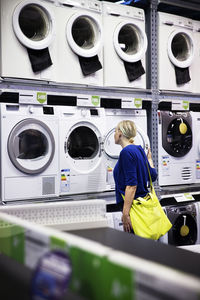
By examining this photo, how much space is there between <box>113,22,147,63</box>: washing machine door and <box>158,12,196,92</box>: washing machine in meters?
0.28

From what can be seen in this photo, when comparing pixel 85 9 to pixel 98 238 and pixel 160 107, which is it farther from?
pixel 98 238

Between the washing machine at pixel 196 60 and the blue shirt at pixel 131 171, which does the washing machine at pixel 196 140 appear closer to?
the washing machine at pixel 196 60

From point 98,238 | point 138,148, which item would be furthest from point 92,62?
point 98,238

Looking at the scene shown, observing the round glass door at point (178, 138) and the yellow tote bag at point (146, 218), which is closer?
the yellow tote bag at point (146, 218)

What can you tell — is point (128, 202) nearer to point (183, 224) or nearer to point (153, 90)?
point (183, 224)

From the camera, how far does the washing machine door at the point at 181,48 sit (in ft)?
Answer: 14.7

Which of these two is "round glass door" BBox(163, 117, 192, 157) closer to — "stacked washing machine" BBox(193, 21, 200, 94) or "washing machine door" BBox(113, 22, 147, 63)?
"stacked washing machine" BBox(193, 21, 200, 94)

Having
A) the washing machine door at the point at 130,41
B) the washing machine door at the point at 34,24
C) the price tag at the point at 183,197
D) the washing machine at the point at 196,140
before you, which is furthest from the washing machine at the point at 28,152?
the washing machine at the point at 196,140

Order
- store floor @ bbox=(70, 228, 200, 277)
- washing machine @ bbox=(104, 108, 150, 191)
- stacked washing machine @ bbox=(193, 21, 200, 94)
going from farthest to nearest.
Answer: stacked washing machine @ bbox=(193, 21, 200, 94)
washing machine @ bbox=(104, 108, 150, 191)
store floor @ bbox=(70, 228, 200, 277)

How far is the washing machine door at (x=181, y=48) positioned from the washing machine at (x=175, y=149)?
1.93ft

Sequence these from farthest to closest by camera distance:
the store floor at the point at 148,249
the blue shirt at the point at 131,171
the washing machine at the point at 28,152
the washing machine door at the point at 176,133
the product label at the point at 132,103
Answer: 1. the washing machine door at the point at 176,133
2. the product label at the point at 132,103
3. the washing machine at the point at 28,152
4. the blue shirt at the point at 131,171
5. the store floor at the point at 148,249

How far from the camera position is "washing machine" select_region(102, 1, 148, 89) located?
4.03 metres

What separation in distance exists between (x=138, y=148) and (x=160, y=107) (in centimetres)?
145

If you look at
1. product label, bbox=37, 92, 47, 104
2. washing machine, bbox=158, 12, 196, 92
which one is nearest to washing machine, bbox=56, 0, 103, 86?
product label, bbox=37, 92, 47, 104
